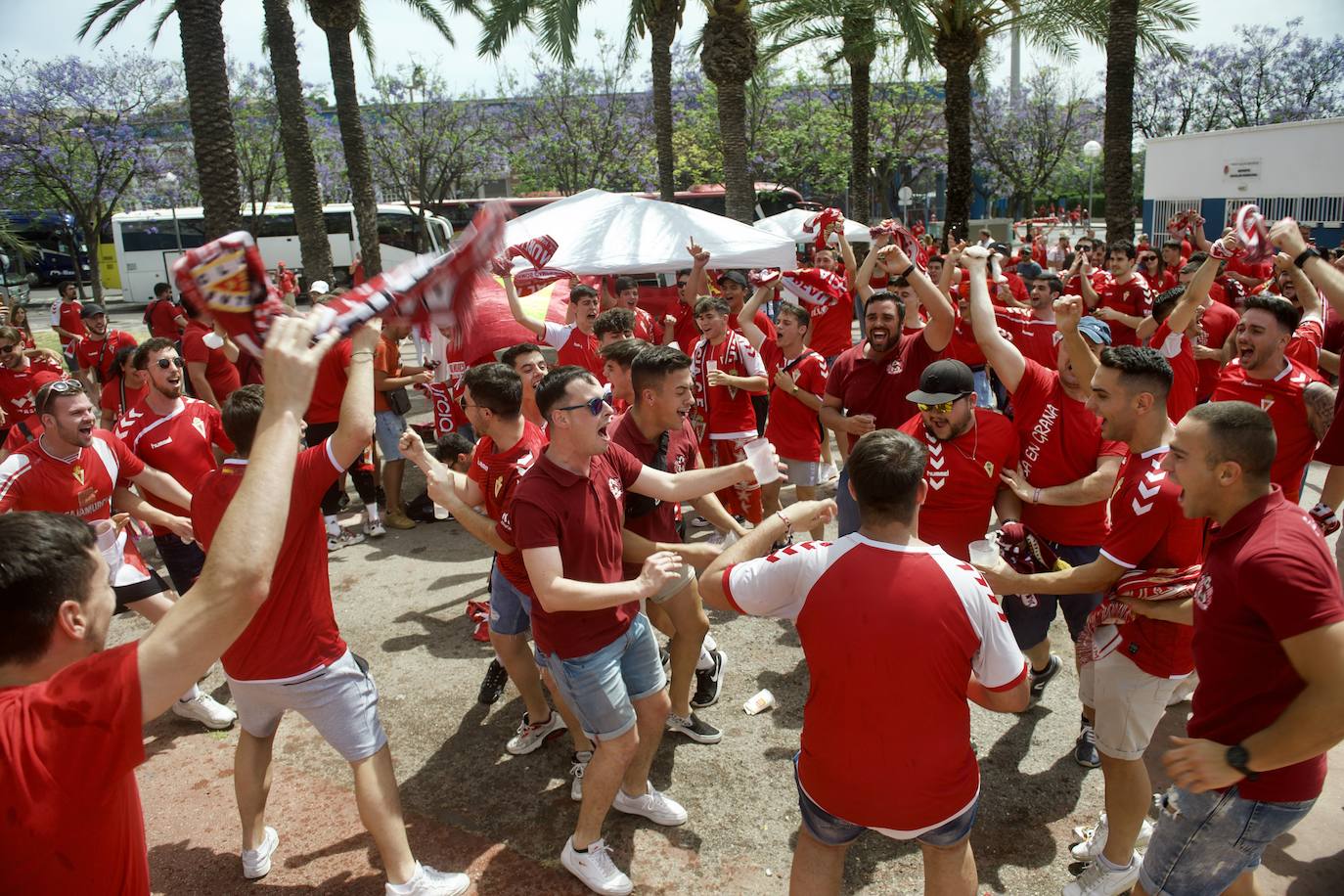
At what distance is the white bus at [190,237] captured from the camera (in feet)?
104

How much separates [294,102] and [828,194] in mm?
29425

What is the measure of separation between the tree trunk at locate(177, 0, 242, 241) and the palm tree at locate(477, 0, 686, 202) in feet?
23.4

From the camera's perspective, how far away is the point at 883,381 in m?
5.37

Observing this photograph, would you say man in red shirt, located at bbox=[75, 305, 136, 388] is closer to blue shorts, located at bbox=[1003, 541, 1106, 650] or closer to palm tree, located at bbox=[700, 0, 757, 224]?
palm tree, located at bbox=[700, 0, 757, 224]

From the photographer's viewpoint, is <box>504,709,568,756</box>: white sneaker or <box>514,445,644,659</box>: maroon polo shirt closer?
<box>514,445,644,659</box>: maroon polo shirt

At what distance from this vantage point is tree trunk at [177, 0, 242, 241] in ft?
37.2

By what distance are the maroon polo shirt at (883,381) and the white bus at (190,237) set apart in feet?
92.2

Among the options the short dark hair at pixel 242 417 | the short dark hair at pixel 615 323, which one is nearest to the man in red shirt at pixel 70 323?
the short dark hair at pixel 615 323

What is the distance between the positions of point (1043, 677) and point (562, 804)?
2.64 metres

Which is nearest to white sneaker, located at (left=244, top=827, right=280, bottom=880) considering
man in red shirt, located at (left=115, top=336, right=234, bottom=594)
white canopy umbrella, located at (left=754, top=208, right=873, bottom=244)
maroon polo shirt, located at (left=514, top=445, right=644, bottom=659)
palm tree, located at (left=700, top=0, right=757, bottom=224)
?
maroon polo shirt, located at (left=514, top=445, right=644, bottom=659)

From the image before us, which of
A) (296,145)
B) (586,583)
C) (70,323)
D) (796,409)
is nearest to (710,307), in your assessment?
(796,409)

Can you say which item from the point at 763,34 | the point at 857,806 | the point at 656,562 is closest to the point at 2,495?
the point at 656,562

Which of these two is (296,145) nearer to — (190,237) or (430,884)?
(430,884)

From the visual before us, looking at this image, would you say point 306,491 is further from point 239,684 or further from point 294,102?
point 294,102
